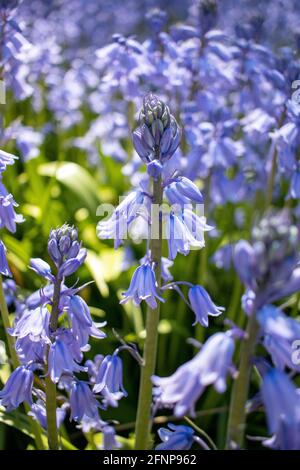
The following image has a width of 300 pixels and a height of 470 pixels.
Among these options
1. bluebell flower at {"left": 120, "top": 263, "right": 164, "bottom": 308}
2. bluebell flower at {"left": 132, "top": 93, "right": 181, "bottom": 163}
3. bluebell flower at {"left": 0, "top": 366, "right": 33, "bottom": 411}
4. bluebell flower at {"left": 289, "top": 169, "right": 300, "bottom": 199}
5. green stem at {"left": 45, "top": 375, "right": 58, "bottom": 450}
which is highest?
bluebell flower at {"left": 132, "top": 93, "right": 181, "bottom": 163}

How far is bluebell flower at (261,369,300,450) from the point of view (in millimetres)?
1628

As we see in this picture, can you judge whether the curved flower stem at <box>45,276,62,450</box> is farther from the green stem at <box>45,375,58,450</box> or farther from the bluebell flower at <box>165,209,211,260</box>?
the bluebell flower at <box>165,209,211,260</box>

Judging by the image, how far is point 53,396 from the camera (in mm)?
2771

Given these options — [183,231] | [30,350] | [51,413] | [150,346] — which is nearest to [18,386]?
[30,350]

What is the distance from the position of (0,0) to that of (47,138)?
404cm

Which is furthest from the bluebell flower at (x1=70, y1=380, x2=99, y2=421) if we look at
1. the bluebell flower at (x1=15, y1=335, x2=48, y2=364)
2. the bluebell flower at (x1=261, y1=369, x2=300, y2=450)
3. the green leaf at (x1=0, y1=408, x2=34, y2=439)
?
the bluebell flower at (x1=261, y1=369, x2=300, y2=450)

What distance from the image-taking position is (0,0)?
3.84 meters

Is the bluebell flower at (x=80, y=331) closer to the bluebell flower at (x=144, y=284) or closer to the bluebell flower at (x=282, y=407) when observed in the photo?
the bluebell flower at (x=144, y=284)

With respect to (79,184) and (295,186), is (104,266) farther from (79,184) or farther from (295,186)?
(295,186)

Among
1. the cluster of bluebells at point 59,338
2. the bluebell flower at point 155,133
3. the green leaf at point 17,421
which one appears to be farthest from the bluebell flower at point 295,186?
the green leaf at point 17,421

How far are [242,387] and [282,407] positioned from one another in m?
0.35

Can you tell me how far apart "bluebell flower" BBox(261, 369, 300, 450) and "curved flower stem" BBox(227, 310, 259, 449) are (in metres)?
0.17

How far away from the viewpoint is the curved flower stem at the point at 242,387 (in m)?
1.86

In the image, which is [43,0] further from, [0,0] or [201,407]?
[201,407]
